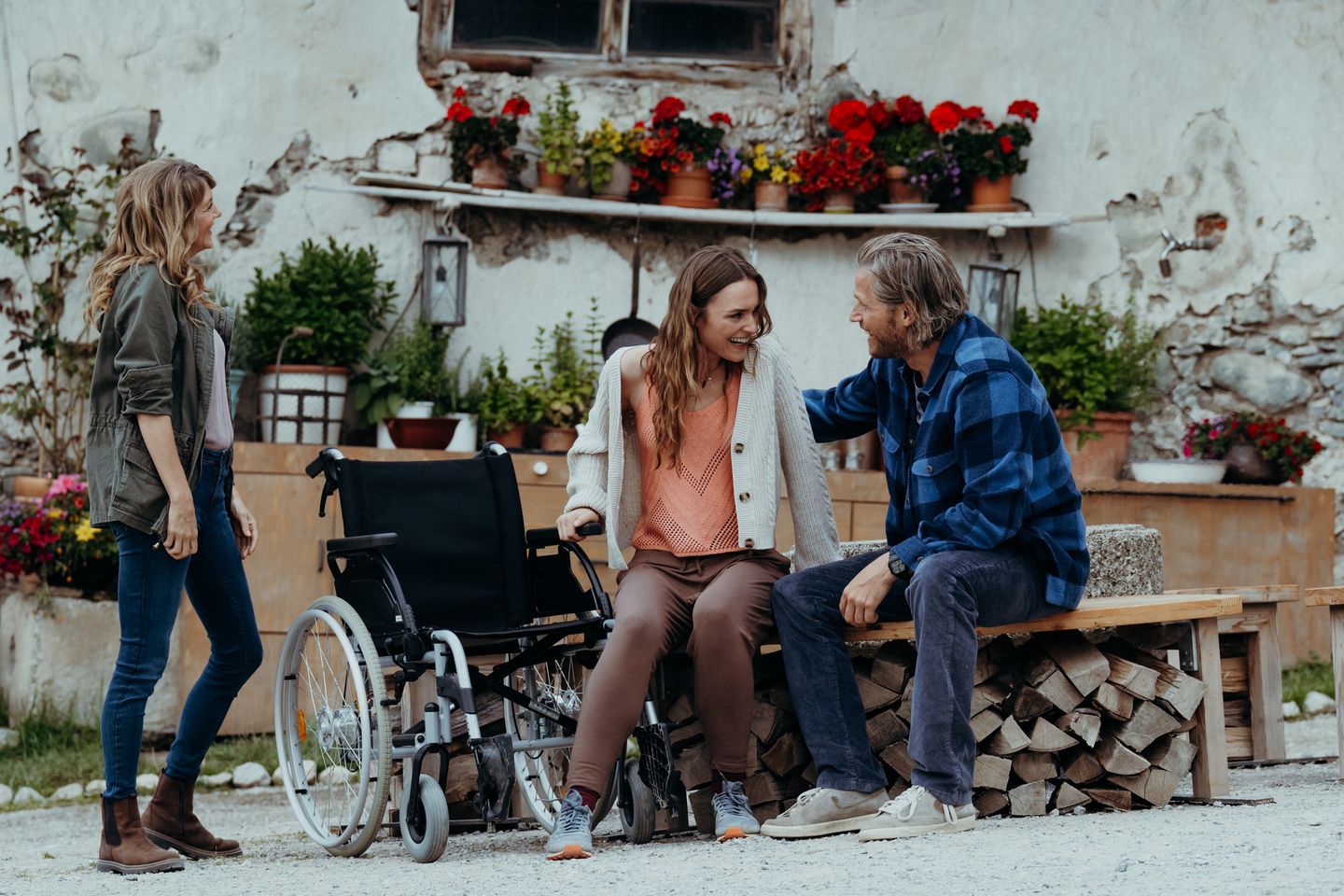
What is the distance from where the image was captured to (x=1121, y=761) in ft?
11.2

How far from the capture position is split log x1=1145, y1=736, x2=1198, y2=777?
135 inches

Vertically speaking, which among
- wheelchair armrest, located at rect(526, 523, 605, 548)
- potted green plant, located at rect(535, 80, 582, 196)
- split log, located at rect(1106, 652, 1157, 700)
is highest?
potted green plant, located at rect(535, 80, 582, 196)

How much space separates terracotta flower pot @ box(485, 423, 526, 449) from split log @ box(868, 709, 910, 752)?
121 inches

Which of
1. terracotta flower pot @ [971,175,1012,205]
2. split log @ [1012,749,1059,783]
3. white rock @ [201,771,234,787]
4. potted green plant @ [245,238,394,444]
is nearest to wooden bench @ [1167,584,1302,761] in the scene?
split log @ [1012,749,1059,783]

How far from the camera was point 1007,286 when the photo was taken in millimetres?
6660

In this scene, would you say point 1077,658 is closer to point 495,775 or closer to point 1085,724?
point 1085,724

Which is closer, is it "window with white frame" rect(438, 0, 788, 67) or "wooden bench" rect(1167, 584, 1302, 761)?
"wooden bench" rect(1167, 584, 1302, 761)

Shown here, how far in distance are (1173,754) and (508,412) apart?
350cm

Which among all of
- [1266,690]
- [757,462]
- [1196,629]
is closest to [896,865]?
[757,462]

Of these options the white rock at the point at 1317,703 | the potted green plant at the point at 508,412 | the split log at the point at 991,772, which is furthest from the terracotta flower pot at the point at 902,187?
the split log at the point at 991,772

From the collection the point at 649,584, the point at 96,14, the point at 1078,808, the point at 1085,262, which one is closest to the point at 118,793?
the point at 649,584

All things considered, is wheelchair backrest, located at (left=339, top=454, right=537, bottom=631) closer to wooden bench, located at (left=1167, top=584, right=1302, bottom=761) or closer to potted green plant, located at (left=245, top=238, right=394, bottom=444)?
wooden bench, located at (left=1167, top=584, right=1302, bottom=761)

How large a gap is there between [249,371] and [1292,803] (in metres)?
4.38

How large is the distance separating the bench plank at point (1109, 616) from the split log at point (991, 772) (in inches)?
11.1
